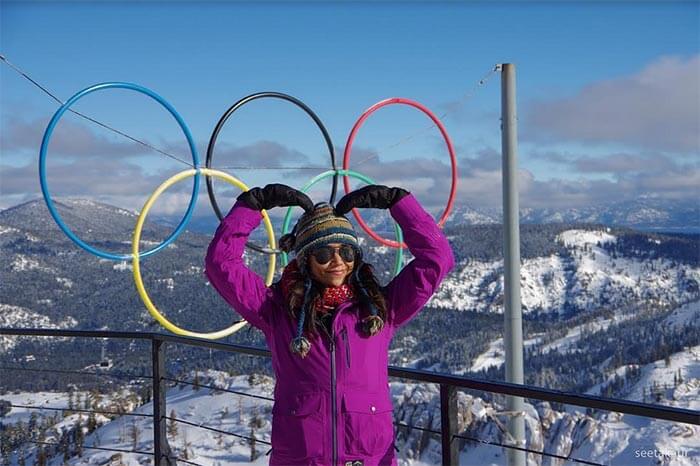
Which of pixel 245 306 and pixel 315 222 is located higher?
pixel 315 222

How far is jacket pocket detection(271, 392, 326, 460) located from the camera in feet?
10.1

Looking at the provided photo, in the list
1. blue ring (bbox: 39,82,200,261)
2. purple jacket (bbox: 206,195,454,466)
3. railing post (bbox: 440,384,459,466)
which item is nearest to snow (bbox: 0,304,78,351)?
blue ring (bbox: 39,82,200,261)

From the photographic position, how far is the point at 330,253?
3.29m

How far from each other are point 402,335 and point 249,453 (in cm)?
8917

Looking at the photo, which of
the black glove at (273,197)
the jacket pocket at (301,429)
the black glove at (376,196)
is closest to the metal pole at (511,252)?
the black glove at (376,196)

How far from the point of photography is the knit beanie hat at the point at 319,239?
10.5 feet

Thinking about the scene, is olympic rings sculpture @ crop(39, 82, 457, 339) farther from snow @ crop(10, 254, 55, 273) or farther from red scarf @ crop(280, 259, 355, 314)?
snow @ crop(10, 254, 55, 273)

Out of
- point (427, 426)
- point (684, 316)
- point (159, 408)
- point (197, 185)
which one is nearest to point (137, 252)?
point (197, 185)

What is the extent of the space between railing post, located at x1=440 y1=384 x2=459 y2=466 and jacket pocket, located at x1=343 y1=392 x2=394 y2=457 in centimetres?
56

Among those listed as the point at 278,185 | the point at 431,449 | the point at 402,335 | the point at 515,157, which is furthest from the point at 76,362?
the point at 402,335

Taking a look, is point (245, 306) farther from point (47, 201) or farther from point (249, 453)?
point (249, 453)

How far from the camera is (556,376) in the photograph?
5059 inches

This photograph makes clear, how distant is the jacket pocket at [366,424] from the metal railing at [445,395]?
1.02 feet

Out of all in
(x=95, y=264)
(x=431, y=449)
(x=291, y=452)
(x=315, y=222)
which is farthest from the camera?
(x=95, y=264)
